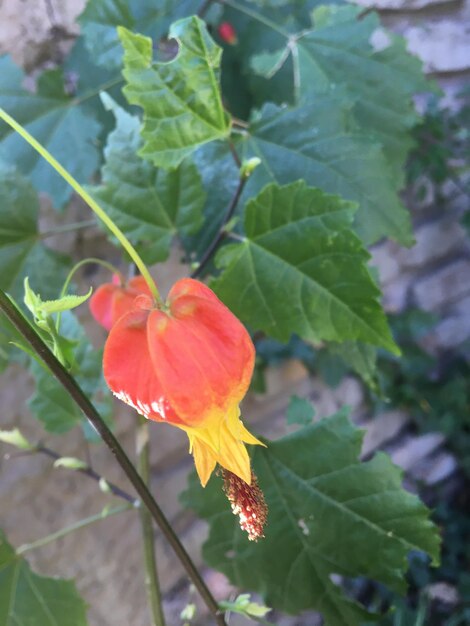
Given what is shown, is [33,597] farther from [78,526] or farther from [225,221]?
[225,221]

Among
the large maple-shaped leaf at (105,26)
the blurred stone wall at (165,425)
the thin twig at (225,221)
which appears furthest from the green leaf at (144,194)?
the blurred stone wall at (165,425)

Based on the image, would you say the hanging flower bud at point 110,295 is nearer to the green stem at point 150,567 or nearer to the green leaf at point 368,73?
the green stem at point 150,567

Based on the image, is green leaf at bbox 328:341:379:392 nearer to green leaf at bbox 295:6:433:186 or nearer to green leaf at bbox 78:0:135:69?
green leaf at bbox 295:6:433:186

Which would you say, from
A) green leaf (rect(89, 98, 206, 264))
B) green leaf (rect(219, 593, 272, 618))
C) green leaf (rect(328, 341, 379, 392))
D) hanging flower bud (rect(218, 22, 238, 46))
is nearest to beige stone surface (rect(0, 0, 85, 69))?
hanging flower bud (rect(218, 22, 238, 46))

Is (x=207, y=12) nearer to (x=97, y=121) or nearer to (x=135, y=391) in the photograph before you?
(x=97, y=121)

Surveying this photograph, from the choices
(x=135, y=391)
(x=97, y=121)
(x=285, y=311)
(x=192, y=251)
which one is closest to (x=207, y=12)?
(x=97, y=121)

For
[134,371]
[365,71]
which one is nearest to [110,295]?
[134,371]
